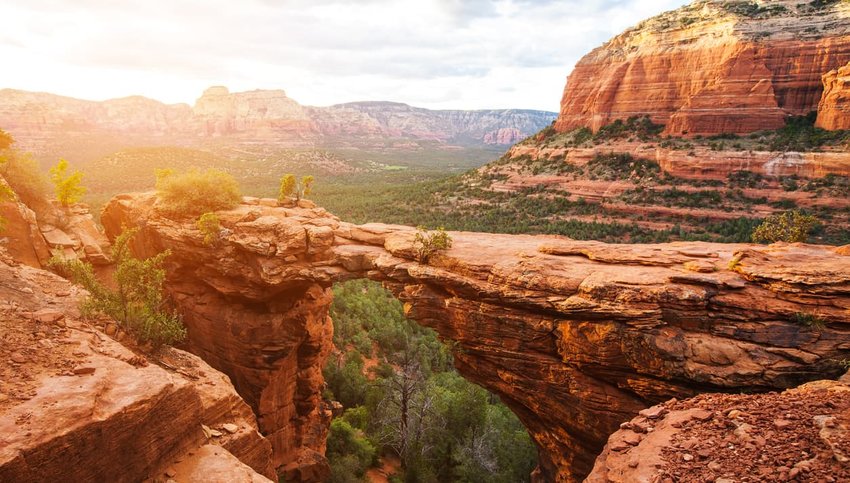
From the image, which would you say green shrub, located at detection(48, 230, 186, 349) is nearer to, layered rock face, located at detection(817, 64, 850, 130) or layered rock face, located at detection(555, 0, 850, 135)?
layered rock face, located at detection(817, 64, 850, 130)

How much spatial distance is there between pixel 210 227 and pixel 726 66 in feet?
223

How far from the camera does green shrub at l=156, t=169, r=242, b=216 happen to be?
1711 centimetres

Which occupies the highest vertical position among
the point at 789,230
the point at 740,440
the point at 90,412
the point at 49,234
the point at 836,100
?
the point at 836,100

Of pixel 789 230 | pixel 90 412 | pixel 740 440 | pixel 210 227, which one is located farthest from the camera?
pixel 210 227

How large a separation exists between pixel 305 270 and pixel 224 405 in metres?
5.80

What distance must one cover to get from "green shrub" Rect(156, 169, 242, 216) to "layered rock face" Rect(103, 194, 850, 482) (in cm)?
72

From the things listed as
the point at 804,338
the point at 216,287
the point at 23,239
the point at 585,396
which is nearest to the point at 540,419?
the point at 585,396

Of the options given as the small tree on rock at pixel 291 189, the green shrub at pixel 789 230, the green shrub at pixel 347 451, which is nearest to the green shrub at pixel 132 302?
the small tree on rock at pixel 291 189

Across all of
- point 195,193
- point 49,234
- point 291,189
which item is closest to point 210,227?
point 195,193

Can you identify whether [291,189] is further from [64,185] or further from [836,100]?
[836,100]

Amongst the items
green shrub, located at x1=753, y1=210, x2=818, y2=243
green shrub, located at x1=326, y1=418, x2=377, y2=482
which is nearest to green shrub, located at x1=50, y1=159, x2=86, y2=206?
green shrub, located at x1=326, y1=418, x2=377, y2=482

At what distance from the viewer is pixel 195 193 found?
17109 mm

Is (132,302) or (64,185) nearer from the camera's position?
(132,302)

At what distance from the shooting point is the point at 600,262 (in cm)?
1290
